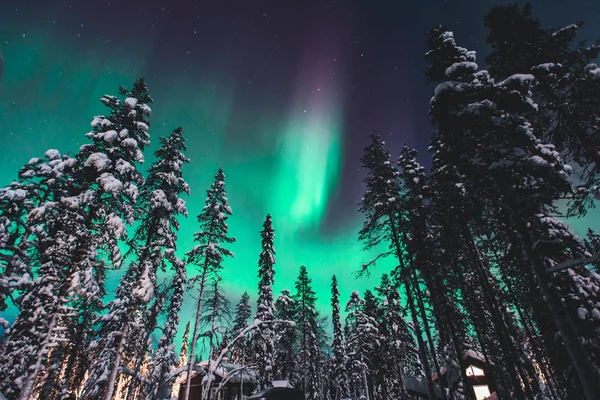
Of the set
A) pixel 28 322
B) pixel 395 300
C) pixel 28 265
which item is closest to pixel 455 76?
pixel 28 265

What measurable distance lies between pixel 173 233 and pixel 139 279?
4192 mm

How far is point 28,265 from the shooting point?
1193cm

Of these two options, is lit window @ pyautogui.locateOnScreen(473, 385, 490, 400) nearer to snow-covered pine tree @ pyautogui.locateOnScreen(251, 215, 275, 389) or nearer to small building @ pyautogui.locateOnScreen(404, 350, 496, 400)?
small building @ pyautogui.locateOnScreen(404, 350, 496, 400)

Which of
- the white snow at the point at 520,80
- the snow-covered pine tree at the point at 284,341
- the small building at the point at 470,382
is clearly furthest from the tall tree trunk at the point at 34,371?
the small building at the point at 470,382

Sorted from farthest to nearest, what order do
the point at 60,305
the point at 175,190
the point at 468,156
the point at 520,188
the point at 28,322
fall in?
the point at 175,190 → the point at 28,322 → the point at 60,305 → the point at 468,156 → the point at 520,188

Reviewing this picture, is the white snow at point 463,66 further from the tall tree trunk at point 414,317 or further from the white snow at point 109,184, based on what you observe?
the white snow at point 109,184

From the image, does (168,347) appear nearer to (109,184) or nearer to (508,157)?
(109,184)

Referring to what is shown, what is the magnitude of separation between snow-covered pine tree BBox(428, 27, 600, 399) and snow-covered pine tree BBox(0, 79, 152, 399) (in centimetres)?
1589

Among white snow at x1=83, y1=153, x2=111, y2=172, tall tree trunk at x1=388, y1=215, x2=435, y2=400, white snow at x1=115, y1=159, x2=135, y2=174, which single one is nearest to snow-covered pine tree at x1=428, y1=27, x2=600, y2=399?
tall tree trunk at x1=388, y1=215, x2=435, y2=400

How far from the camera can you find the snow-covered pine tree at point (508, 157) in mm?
7172

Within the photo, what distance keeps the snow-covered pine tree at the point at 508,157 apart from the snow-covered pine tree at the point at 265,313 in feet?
56.5

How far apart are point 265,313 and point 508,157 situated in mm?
22708

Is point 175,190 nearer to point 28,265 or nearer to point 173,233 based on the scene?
point 173,233

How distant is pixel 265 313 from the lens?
78.7 ft
